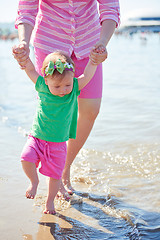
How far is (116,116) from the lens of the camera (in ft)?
20.1

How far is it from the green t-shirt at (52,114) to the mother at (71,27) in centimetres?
36

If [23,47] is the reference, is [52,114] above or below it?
below

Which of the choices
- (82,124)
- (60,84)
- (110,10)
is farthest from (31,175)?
(110,10)

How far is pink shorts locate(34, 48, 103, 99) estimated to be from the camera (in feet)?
9.18

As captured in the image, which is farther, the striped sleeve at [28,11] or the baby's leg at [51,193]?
the striped sleeve at [28,11]

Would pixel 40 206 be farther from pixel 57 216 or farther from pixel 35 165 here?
pixel 35 165

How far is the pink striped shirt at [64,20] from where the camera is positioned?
8.80 ft

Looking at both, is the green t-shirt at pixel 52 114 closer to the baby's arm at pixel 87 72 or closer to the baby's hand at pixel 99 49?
the baby's arm at pixel 87 72

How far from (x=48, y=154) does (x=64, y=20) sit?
100cm

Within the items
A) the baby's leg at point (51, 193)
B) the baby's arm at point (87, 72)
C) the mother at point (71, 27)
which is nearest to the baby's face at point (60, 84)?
the baby's arm at point (87, 72)

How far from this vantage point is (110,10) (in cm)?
267

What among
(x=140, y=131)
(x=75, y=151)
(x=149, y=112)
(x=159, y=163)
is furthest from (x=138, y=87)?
(x=75, y=151)

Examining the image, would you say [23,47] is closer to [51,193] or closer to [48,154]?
[48,154]

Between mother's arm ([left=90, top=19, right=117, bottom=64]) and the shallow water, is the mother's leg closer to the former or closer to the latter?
the shallow water
